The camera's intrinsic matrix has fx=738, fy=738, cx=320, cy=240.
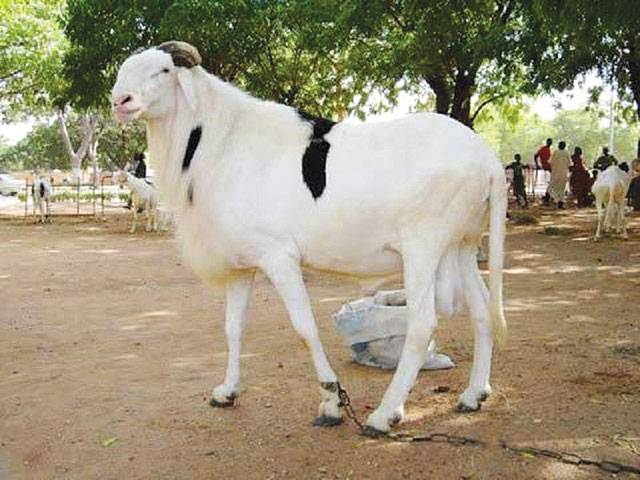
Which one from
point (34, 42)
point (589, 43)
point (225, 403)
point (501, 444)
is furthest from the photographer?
point (34, 42)

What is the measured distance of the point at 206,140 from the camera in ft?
15.1

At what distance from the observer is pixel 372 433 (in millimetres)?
4180

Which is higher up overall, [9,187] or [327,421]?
[9,187]

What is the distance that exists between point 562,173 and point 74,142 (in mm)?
54565

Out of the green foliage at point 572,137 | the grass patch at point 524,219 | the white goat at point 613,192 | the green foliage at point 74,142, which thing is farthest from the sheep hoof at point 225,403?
the green foliage at point 572,137

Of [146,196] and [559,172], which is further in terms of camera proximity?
[559,172]

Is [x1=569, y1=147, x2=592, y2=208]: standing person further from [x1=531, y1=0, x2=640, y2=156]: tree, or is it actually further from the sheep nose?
the sheep nose

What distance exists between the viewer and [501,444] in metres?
3.98

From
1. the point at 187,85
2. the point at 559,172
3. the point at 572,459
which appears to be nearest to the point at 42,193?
the point at 559,172

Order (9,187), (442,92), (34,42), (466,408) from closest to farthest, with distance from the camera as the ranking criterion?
(466,408)
(442,92)
(34,42)
(9,187)

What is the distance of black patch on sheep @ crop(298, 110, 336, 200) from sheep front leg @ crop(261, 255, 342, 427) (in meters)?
0.45

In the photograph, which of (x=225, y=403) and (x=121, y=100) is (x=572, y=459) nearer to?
(x=225, y=403)

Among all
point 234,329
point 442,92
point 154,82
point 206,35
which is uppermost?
point 206,35

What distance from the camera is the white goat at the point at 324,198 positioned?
13.8 ft
